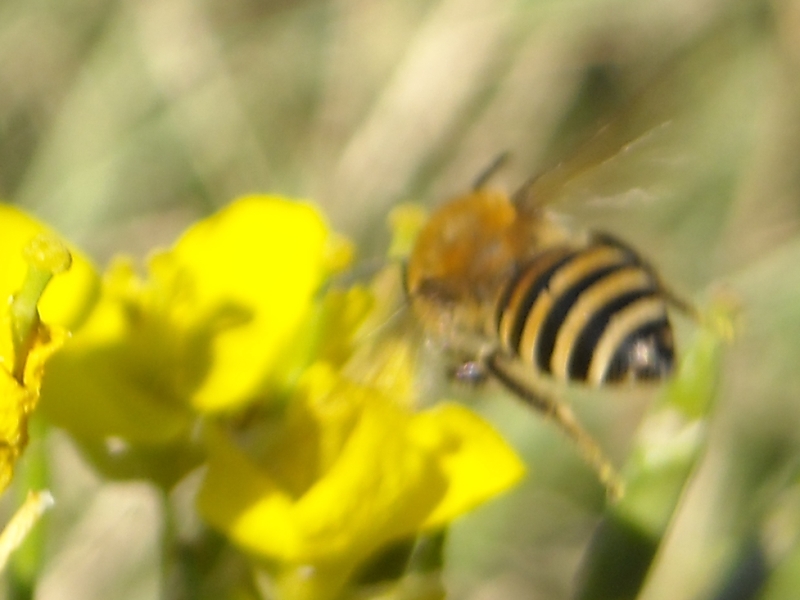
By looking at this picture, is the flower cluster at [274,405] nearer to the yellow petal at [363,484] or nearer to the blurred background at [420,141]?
the yellow petal at [363,484]

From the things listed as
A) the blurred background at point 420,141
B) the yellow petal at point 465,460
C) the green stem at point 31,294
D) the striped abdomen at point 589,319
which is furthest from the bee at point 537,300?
the blurred background at point 420,141

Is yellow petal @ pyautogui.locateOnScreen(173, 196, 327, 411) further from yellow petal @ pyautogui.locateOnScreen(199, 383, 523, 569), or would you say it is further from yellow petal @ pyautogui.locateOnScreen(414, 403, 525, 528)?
yellow petal @ pyautogui.locateOnScreen(414, 403, 525, 528)

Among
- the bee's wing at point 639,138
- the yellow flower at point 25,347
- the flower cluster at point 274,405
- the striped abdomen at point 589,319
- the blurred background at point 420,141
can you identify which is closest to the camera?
the yellow flower at point 25,347

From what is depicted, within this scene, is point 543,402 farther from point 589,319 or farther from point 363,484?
point 363,484

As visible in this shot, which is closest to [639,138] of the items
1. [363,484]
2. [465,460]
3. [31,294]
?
[465,460]

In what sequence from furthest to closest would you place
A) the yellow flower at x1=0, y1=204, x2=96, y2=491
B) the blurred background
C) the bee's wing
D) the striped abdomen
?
the blurred background, the bee's wing, the striped abdomen, the yellow flower at x1=0, y1=204, x2=96, y2=491

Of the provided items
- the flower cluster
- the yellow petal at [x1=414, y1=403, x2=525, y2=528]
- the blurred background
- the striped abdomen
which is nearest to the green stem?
the flower cluster
